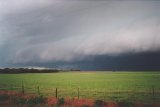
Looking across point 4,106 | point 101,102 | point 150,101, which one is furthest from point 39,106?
point 150,101

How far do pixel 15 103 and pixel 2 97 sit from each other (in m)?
2.33

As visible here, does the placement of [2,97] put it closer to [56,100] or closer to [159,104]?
[56,100]

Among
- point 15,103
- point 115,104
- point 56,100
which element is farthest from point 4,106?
point 115,104

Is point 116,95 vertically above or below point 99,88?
below

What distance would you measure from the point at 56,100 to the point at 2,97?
3.63m

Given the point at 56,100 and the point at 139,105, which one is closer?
the point at 139,105

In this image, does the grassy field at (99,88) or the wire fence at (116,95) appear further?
the grassy field at (99,88)

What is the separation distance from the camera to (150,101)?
19.0 meters

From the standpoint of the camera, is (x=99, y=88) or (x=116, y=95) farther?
(x=99, y=88)

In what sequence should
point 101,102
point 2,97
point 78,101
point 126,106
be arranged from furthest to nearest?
point 2,97 → point 78,101 → point 101,102 → point 126,106

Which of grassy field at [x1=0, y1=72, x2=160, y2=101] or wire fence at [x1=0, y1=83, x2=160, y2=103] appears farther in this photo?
grassy field at [x1=0, y1=72, x2=160, y2=101]

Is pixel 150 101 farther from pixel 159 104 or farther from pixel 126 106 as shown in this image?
pixel 126 106

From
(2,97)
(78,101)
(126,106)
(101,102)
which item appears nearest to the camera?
(126,106)

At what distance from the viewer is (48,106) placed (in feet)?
56.9
